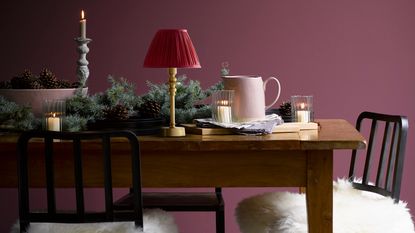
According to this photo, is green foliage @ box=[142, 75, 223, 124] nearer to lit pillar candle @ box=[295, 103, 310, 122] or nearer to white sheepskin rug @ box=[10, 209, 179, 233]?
lit pillar candle @ box=[295, 103, 310, 122]

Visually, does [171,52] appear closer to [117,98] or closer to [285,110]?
[117,98]

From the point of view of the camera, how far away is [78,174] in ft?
6.33

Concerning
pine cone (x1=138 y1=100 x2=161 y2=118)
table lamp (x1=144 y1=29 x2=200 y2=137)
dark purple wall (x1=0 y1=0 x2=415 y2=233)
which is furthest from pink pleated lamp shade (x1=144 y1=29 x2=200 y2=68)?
dark purple wall (x1=0 y1=0 x2=415 y2=233)

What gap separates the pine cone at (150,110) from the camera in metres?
2.32

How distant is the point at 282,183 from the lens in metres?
2.04

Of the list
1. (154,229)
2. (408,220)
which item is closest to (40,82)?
(154,229)

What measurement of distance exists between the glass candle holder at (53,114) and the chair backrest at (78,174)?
0.13 meters

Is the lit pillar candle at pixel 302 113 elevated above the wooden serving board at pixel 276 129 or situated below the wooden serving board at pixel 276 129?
above

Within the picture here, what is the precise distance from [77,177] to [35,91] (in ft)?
1.72

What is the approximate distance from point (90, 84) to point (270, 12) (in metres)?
1.03

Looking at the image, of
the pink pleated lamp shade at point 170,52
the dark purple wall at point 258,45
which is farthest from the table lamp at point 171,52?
the dark purple wall at point 258,45

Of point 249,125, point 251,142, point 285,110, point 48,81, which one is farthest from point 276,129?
point 48,81

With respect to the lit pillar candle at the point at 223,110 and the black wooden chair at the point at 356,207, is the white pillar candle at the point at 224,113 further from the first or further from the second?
→ the black wooden chair at the point at 356,207

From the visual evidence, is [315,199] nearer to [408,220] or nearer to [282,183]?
[282,183]
